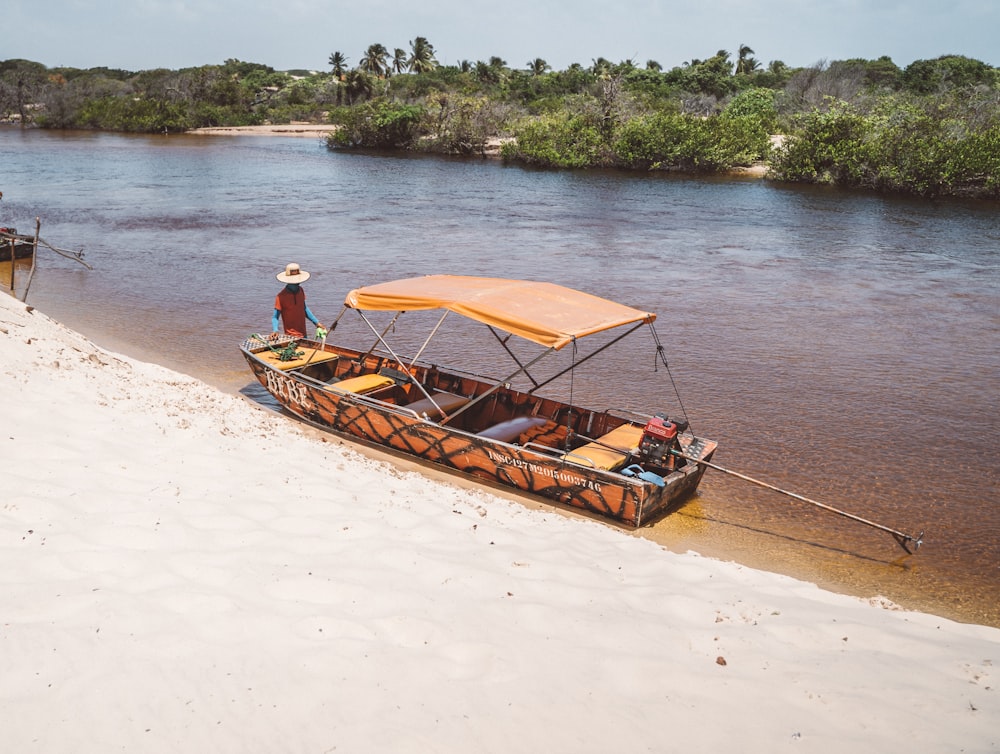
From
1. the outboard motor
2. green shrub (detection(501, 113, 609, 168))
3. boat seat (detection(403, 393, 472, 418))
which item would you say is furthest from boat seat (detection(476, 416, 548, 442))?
green shrub (detection(501, 113, 609, 168))

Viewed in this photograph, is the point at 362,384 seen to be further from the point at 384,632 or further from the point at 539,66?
the point at 539,66

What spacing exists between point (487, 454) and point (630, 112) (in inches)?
1723

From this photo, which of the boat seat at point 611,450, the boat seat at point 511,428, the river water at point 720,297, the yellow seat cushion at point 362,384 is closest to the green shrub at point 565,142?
the river water at point 720,297

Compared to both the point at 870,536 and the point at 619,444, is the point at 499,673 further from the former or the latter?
the point at 870,536

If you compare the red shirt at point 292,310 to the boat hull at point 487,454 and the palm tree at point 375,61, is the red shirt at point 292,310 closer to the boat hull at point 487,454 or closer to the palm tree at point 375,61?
the boat hull at point 487,454

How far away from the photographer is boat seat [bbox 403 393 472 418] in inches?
386

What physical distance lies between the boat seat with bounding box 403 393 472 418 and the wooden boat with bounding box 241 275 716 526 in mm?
15

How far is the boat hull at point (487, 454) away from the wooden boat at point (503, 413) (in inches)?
0.6

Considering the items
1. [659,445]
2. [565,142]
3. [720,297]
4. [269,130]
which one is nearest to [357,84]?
[269,130]

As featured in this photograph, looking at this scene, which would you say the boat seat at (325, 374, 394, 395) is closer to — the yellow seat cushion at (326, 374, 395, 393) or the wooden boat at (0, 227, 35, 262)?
the yellow seat cushion at (326, 374, 395, 393)

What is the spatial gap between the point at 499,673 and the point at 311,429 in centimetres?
670

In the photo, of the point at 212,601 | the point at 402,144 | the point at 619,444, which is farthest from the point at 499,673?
the point at 402,144

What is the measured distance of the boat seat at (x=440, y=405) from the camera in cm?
981

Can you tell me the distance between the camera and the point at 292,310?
11.8 metres
